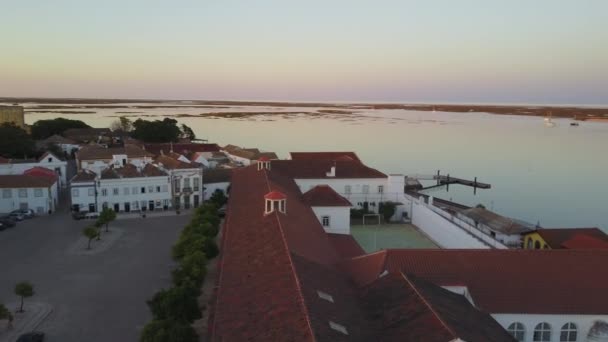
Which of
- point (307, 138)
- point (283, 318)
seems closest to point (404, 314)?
point (283, 318)

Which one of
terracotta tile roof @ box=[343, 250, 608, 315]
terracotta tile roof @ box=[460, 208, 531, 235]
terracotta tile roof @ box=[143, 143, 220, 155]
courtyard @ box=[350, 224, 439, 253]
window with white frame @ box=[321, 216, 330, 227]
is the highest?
terracotta tile roof @ box=[143, 143, 220, 155]

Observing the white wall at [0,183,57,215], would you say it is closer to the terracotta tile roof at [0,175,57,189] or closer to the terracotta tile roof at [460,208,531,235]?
the terracotta tile roof at [0,175,57,189]

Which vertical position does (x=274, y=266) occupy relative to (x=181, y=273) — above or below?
above

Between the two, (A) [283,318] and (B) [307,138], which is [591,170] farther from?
(A) [283,318]

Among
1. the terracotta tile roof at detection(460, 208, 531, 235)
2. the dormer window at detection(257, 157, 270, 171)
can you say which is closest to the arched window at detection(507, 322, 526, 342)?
the terracotta tile roof at detection(460, 208, 531, 235)

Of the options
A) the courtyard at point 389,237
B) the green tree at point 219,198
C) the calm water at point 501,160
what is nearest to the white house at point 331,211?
the courtyard at point 389,237
